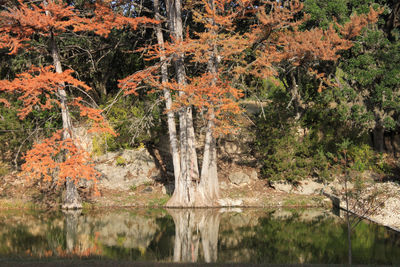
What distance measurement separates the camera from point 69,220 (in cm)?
1559

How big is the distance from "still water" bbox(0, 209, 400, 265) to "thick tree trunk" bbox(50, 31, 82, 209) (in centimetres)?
115

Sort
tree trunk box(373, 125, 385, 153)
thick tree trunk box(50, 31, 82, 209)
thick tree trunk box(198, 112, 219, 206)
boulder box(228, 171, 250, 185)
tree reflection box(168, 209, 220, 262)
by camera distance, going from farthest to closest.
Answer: tree trunk box(373, 125, 385, 153), boulder box(228, 171, 250, 185), thick tree trunk box(198, 112, 219, 206), thick tree trunk box(50, 31, 82, 209), tree reflection box(168, 209, 220, 262)

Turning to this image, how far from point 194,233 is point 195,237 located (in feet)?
1.67

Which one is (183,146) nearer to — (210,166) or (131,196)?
(210,166)

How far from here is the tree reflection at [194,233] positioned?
10.7 metres

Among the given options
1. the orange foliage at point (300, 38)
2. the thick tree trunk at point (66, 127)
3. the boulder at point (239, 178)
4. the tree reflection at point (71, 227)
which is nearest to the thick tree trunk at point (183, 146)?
the boulder at point (239, 178)

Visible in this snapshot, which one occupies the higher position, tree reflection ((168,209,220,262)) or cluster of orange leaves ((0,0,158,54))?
cluster of orange leaves ((0,0,158,54))

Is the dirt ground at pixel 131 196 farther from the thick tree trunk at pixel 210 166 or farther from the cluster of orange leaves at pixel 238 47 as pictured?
the cluster of orange leaves at pixel 238 47

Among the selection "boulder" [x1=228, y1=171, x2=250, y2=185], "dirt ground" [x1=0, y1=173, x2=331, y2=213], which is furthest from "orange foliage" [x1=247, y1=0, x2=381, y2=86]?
"dirt ground" [x1=0, y1=173, x2=331, y2=213]

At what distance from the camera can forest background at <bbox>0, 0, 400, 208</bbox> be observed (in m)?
16.8

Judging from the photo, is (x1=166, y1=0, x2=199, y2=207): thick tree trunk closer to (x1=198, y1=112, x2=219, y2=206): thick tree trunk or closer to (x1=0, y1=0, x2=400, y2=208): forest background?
(x1=0, y1=0, x2=400, y2=208): forest background

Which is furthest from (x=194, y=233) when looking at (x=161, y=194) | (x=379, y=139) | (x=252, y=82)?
(x=379, y=139)

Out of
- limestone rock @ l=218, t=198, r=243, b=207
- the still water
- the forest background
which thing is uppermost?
the forest background

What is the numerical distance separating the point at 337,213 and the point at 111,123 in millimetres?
10932
